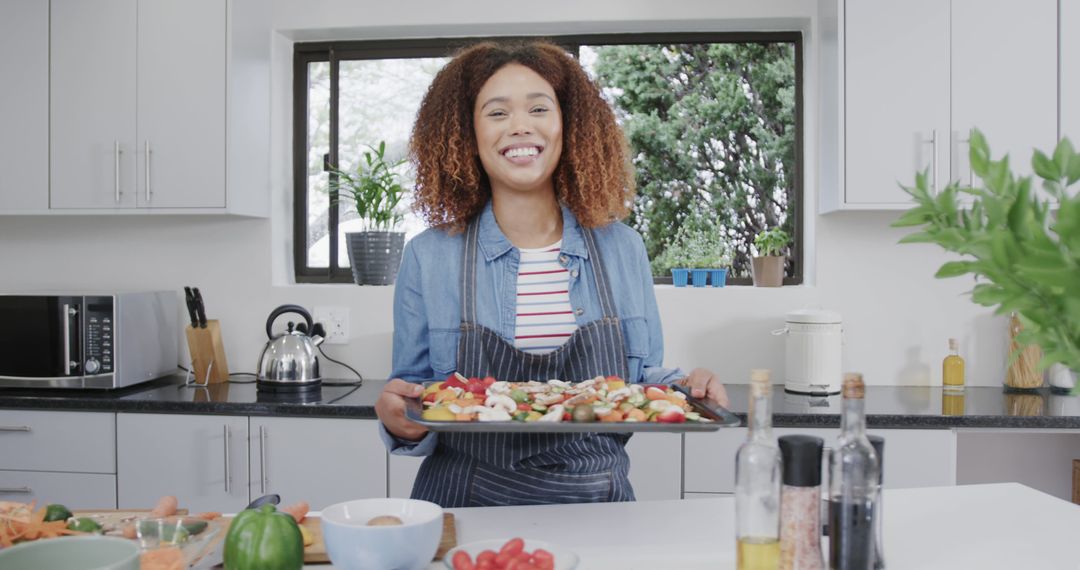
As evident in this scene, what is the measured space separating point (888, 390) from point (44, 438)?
2.67 m

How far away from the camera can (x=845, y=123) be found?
2.70 metres

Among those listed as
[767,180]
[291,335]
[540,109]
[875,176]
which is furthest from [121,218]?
[875,176]

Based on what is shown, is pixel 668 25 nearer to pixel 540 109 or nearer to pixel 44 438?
pixel 540 109

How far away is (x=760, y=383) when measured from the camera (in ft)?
3.03

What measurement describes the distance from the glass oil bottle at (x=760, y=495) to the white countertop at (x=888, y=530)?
5.4 inches

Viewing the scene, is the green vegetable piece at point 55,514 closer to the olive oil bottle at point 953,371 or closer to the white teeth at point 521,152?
the white teeth at point 521,152

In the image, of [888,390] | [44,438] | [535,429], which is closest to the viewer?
[535,429]

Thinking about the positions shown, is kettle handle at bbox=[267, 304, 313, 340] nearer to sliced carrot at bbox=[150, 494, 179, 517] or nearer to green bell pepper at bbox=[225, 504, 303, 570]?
sliced carrot at bbox=[150, 494, 179, 517]

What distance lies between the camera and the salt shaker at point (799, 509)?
99cm

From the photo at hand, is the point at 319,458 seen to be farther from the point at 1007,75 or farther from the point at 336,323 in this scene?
the point at 1007,75

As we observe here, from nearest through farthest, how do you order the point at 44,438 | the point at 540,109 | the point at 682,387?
the point at 682,387 < the point at 540,109 < the point at 44,438

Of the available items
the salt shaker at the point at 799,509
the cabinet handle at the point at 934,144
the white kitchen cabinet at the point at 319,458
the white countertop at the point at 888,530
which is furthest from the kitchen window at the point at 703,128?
the salt shaker at the point at 799,509

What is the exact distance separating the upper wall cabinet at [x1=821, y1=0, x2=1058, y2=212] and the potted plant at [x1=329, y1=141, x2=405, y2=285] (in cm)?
155

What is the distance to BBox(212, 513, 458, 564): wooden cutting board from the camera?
110cm
